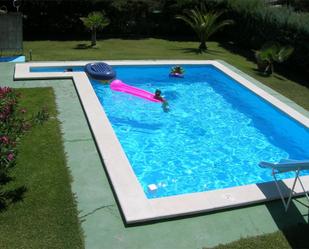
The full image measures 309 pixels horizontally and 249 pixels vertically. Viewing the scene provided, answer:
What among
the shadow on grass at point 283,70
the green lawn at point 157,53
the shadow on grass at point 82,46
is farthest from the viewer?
the shadow on grass at point 82,46

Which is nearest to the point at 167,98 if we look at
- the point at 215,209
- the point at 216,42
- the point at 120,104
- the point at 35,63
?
the point at 120,104

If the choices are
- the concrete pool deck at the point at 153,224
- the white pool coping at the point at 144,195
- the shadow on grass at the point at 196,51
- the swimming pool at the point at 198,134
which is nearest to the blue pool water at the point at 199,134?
the swimming pool at the point at 198,134

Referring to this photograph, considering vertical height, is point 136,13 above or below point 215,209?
above

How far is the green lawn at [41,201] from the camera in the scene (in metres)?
5.82

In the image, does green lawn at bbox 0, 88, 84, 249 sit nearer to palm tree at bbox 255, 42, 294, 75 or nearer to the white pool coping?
the white pool coping

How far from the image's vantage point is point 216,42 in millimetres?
22359

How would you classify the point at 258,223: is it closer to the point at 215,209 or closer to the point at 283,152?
the point at 215,209

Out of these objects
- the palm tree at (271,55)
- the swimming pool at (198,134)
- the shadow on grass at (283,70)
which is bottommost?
the swimming pool at (198,134)

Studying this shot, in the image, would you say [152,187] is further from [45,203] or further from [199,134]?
[199,134]

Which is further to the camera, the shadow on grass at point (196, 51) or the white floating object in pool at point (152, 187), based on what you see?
the shadow on grass at point (196, 51)

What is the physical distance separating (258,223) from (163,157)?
3643 mm

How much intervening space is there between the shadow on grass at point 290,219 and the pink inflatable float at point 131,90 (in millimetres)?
6326

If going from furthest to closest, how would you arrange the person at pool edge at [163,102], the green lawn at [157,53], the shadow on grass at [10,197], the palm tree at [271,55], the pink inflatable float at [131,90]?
the palm tree at [271,55], the green lawn at [157,53], the pink inflatable float at [131,90], the person at pool edge at [163,102], the shadow on grass at [10,197]

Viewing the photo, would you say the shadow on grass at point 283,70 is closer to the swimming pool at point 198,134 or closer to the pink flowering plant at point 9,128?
the swimming pool at point 198,134
